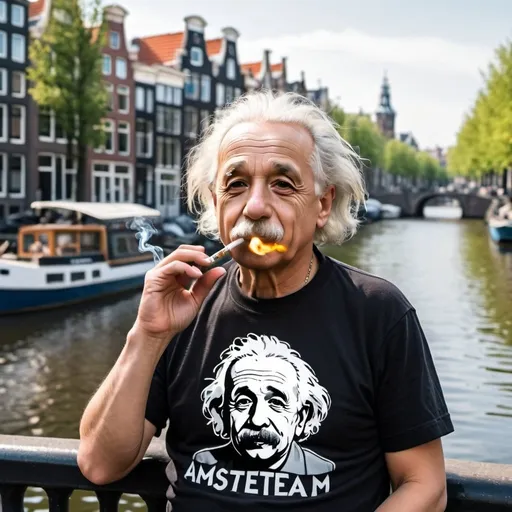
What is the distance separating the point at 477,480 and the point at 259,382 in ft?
1.59

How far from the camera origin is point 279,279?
5.78 feet

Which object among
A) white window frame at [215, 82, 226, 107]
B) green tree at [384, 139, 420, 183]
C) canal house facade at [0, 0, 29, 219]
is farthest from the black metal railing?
green tree at [384, 139, 420, 183]

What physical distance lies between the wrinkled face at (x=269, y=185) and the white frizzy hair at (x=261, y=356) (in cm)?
17

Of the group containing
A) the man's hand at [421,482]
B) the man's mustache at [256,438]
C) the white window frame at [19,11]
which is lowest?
the man's hand at [421,482]

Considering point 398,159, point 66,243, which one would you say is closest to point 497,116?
point 66,243

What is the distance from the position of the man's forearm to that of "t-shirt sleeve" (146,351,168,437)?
51 centimetres

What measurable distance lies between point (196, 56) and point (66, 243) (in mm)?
23319

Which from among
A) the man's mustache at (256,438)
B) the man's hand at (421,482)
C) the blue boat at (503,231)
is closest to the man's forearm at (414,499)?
the man's hand at (421,482)

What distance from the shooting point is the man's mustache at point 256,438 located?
5.34ft

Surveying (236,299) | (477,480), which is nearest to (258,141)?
(236,299)

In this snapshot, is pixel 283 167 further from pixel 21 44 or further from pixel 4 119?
pixel 21 44

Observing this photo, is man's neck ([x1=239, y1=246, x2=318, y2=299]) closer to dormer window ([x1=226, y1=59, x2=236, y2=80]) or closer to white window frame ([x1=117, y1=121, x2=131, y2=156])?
white window frame ([x1=117, y1=121, x2=131, y2=156])

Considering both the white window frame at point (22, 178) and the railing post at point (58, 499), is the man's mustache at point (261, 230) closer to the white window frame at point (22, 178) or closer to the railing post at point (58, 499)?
the railing post at point (58, 499)

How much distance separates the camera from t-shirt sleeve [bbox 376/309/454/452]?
5.20 ft
